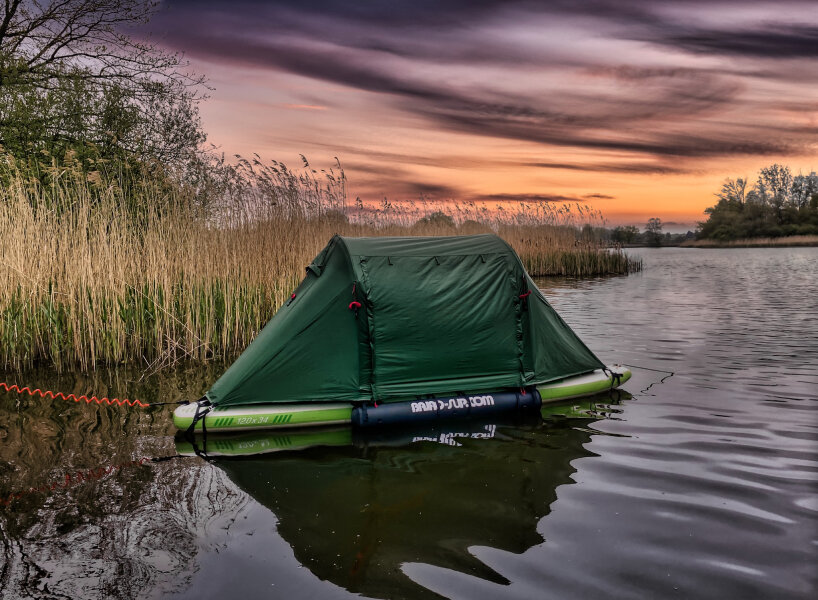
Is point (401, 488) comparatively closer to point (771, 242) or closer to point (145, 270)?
point (145, 270)

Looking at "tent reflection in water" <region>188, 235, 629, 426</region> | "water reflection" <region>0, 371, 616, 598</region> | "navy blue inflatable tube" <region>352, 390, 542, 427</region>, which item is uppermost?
"tent reflection in water" <region>188, 235, 629, 426</region>

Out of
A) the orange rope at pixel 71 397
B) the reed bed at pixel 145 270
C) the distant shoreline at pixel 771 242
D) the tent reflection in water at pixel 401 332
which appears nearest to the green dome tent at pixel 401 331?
the tent reflection in water at pixel 401 332

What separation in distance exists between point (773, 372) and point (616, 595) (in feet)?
18.9

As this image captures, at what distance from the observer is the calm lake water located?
2941 mm

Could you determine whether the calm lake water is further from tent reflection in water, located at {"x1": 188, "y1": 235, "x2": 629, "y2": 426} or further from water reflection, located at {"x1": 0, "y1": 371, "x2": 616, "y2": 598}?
tent reflection in water, located at {"x1": 188, "y1": 235, "x2": 629, "y2": 426}

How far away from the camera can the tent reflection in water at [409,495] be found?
124 inches

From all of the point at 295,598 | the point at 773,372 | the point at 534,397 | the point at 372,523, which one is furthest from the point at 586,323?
the point at 295,598

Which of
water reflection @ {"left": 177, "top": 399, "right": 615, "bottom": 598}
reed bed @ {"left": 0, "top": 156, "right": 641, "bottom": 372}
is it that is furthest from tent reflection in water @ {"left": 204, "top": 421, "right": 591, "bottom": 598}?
reed bed @ {"left": 0, "top": 156, "right": 641, "bottom": 372}

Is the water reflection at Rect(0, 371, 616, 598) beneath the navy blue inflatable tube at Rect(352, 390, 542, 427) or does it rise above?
beneath

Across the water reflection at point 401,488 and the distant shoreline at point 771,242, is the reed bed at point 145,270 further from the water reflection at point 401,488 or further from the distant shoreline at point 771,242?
the distant shoreline at point 771,242

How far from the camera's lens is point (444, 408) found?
5473mm

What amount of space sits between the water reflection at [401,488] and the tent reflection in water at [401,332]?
1.29 ft

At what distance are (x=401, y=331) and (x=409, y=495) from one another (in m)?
1.88

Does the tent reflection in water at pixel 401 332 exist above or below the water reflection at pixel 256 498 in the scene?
above
